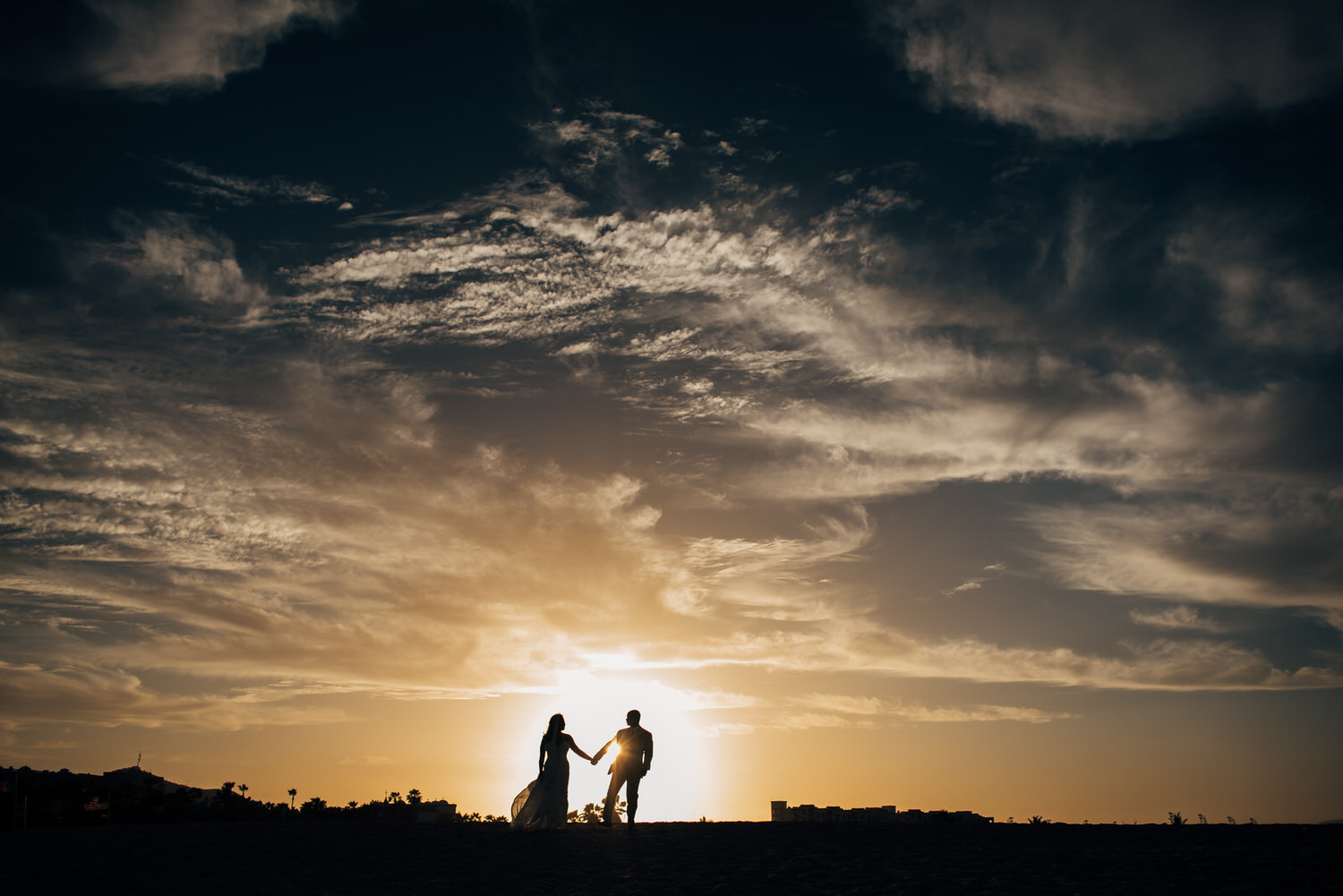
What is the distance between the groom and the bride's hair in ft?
3.83

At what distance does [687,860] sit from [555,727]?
5.67 m

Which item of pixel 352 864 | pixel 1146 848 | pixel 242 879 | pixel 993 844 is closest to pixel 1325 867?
pixel 1146 848

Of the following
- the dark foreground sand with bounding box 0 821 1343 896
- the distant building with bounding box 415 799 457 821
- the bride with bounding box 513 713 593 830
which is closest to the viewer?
the dark foreground sand with bounding box 0 821 1343 896

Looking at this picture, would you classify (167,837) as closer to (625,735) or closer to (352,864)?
(352,864)

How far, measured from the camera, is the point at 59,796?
39781 mm

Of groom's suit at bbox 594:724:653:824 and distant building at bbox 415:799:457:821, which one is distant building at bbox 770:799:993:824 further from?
distant building at bbox 415:799:457:821

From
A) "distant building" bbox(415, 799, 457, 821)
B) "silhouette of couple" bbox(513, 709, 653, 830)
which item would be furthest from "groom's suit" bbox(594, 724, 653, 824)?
"distant building" bbox(415, 799, 457, 821)

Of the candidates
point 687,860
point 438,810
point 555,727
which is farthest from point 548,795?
point 438,810

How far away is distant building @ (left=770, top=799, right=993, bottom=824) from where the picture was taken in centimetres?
2248

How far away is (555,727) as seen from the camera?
21.8 metres

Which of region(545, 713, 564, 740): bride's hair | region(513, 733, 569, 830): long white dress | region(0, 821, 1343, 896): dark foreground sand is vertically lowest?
region(0, 821, 1343, 896): dark foreground sand

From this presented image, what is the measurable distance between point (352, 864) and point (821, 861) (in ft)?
31.9

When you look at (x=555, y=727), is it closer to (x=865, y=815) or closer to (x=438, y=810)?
(x=865, y=815)

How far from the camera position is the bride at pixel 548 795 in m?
21.2
